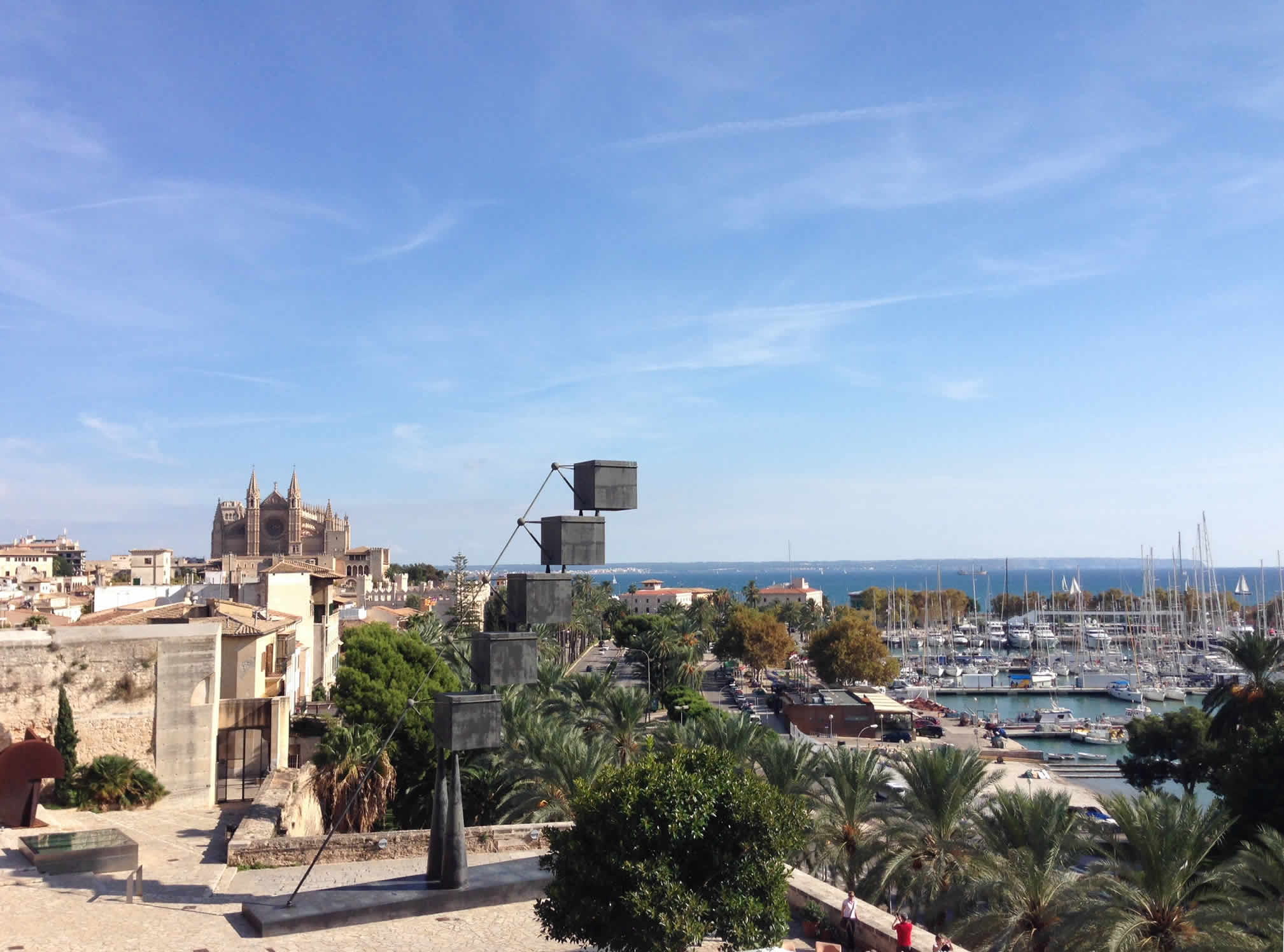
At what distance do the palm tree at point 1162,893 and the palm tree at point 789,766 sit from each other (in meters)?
6.52

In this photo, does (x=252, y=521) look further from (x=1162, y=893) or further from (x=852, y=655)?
(x=1162, y=893)

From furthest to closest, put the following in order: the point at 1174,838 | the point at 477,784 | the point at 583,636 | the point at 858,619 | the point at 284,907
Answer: the point at 583,636, the point at 858,619, the point at 477,784, the point at 1174,838, the point at 284,907

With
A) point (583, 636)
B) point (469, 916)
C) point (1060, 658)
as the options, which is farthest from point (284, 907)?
point (1060, 658)

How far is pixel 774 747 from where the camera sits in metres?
21.9

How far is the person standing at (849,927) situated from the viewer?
39.8ft

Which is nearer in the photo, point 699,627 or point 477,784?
point 477,784

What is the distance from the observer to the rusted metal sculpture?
16.5 metres

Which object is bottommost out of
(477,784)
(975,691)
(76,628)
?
(975,691)

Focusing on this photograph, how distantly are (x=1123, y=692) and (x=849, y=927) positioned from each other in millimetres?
81312

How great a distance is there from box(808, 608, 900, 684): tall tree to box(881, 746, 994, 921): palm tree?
53.1 metres

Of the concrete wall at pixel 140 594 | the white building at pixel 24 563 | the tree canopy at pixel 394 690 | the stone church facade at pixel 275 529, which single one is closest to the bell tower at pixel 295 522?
the stone church facade at pixel 275 529

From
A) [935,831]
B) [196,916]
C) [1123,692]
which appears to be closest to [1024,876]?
[935,831]

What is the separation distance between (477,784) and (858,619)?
180 ft

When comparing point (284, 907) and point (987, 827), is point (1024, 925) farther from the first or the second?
point (284, 907)
